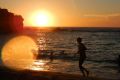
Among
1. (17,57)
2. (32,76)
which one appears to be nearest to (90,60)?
(17,57)

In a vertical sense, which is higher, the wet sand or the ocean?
the wet sand

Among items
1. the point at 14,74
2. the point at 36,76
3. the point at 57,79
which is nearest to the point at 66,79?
the point at 57,79

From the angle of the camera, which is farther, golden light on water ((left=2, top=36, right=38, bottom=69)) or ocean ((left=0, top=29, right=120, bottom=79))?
golden light on water ((left=2, top=36, right=38, bottom=69))

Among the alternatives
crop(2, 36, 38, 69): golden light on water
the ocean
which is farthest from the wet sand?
the ocean

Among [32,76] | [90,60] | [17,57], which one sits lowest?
[90,60]

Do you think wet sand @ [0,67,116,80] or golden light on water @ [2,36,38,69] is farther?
golden light on water @ [2,36,38,69]

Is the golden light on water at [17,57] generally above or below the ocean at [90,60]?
above

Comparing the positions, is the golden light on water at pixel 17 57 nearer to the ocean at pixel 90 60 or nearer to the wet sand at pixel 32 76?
the ocean at pixel 90 60

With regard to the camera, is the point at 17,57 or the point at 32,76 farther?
the point at 17,57

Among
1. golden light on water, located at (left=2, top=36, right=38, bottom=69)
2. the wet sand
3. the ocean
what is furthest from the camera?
golden light on water, located at (left=2, top=36, right=38, bottom=69)

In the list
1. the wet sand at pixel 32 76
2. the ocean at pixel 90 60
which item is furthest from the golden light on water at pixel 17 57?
the wet sand at pixel 32 76

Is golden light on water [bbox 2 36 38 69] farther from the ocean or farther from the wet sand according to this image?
the wet sand

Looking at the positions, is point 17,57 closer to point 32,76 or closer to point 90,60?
point 90,60

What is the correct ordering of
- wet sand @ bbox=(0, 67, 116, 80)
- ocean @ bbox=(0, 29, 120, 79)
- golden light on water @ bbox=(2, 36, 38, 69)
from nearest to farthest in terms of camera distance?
wet sand @ bbox=(0, 67, 116, 80)
ocean @ bbox=(0, 29, 120, 79)
golden light on water @ bbox=(2, 36, 38, 69)
